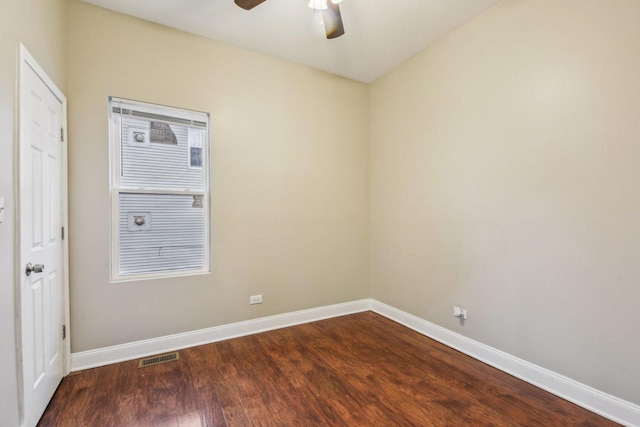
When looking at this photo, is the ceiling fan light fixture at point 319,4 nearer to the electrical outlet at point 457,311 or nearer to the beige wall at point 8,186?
the beige wall at point 8,186

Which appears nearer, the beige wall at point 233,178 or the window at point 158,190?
the beige wall at point 233,178

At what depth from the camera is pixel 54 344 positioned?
81.6 inches

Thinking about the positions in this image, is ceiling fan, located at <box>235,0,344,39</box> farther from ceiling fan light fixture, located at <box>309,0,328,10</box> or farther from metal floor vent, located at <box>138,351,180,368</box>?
metal floor vent, located at <box>138,351,180,368</box>

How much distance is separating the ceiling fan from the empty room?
0.07 ft

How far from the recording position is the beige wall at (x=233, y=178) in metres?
2.41

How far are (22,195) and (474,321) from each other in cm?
336

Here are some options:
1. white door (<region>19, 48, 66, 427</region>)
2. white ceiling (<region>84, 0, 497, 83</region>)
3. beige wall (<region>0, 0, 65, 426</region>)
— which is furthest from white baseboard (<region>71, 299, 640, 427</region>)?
white ceiling (<region>84, 0, 497, 83</region>)

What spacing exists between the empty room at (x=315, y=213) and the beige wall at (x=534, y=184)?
0.05 ft

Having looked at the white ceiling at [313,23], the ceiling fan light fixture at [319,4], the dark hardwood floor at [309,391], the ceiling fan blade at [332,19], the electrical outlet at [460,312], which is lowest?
the dark hardwood floor at [309,391]

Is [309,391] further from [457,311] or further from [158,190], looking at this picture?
[158,190]

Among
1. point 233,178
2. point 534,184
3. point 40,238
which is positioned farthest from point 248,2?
point 534,184

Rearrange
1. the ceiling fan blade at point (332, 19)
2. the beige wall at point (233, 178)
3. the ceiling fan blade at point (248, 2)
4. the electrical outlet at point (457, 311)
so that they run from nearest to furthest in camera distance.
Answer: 1. the ceiling fan blade at point (248, 2)
2. the ceiling fan blade at point (332, 19)
3. the beige wall at point (233, 178)
4. the electrical outlet at point (457, 311)

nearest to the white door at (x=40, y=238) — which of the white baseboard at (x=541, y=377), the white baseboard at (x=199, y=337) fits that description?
the white baseboard at (x=199, y=337)

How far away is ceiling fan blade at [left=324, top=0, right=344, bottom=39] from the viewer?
205 cm
